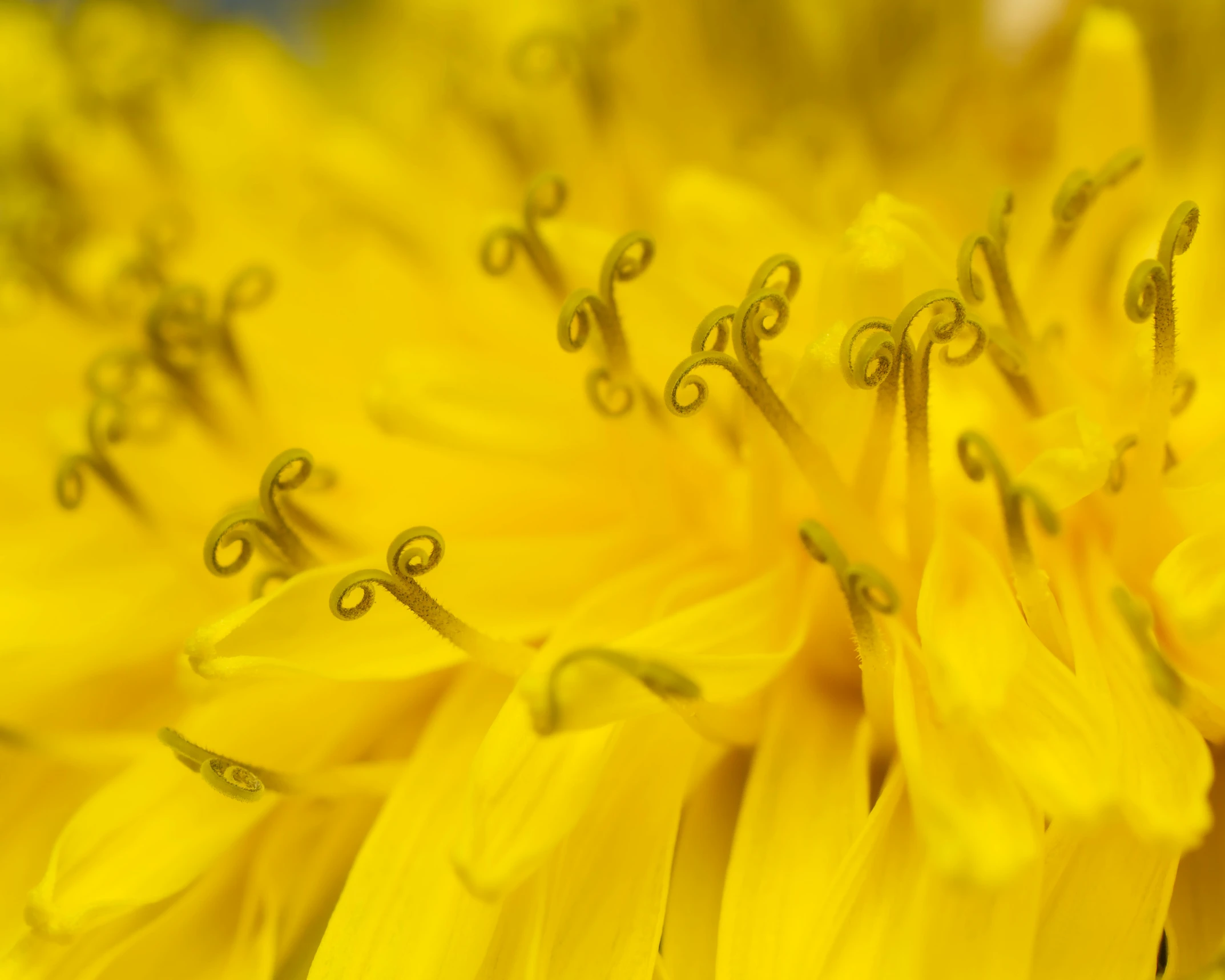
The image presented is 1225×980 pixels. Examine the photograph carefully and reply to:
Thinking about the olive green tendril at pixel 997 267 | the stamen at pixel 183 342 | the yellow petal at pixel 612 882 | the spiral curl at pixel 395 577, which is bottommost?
the yellow petal at pixel 612 882

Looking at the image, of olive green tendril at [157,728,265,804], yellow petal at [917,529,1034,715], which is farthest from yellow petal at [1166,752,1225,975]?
olive green tendril at [157,728,265,804]

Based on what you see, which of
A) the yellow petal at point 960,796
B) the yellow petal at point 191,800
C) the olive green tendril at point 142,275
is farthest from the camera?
the olive green tendril at point 142,275

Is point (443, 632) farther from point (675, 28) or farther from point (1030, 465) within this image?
point (675, 28)

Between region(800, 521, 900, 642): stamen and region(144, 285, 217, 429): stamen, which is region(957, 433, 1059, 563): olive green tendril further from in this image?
region(144, 285, 217, 429): stamen

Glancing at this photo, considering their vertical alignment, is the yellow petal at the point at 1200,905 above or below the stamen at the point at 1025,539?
below

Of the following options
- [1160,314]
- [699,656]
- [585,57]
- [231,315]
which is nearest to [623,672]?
[699,656]

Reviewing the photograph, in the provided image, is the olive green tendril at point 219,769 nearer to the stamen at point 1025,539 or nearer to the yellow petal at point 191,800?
the yellow petal at point 191,800

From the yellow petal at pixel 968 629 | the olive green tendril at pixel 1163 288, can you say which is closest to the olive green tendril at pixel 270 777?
the yellow petal at pixel 968 629
